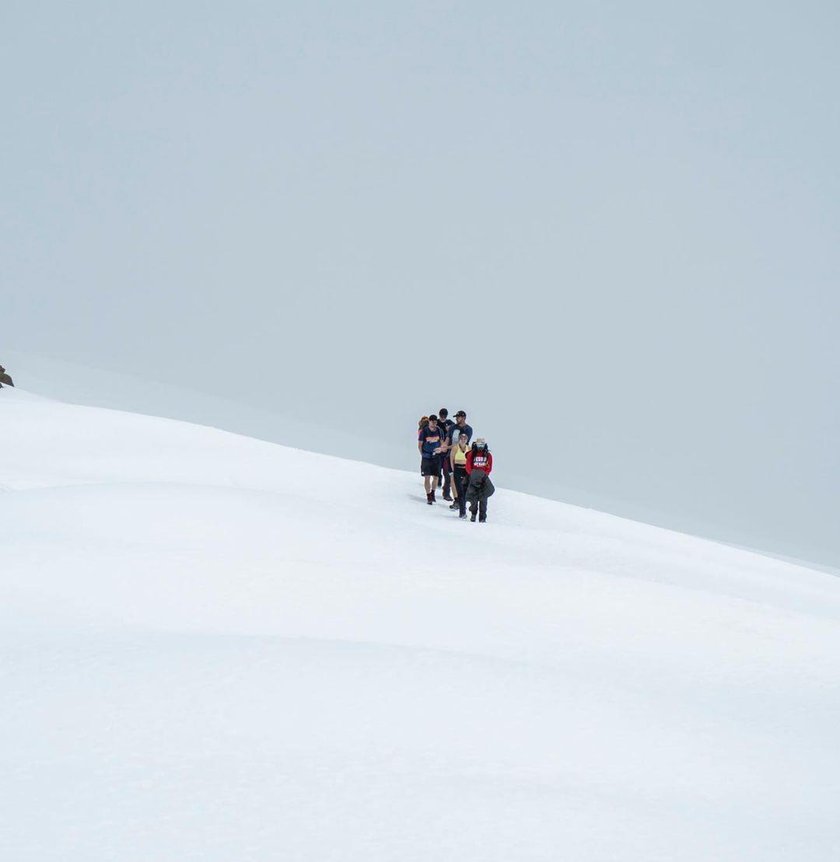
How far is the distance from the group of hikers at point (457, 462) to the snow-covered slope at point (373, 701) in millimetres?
4616

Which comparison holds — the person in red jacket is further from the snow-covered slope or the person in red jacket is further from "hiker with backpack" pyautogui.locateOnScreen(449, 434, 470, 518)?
the snow-covered slope

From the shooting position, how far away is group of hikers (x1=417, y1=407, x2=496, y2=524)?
16719mm

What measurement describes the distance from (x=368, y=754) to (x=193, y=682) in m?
1.23

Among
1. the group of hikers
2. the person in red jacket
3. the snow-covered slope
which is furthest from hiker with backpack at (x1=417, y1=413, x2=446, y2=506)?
the snow-covered slope

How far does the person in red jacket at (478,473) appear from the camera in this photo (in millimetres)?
16609

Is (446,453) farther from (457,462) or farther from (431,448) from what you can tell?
(457,462)

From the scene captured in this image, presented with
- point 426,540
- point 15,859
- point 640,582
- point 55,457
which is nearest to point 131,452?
point 55,457

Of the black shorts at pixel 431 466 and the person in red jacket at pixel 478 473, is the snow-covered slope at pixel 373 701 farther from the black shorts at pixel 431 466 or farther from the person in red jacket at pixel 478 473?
the black shorts at pixel 431 466

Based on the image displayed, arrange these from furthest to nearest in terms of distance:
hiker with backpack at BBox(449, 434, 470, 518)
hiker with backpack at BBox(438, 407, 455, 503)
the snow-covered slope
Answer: hiker with backpack at BBox(438, 407, 455, 503)
hiker with backpack at BBox(449, 434, 470, 518)
the snow-covered slope

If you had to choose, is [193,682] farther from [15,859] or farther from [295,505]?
[295,505]

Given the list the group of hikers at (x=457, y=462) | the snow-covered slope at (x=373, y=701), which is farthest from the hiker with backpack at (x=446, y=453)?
the snow-covered slope at (x=373, y=701)

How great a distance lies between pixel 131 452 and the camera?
20.0 metres

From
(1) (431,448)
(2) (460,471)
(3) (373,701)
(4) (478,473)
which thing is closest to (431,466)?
(1) (431,448)

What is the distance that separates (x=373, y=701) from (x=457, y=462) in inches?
443
